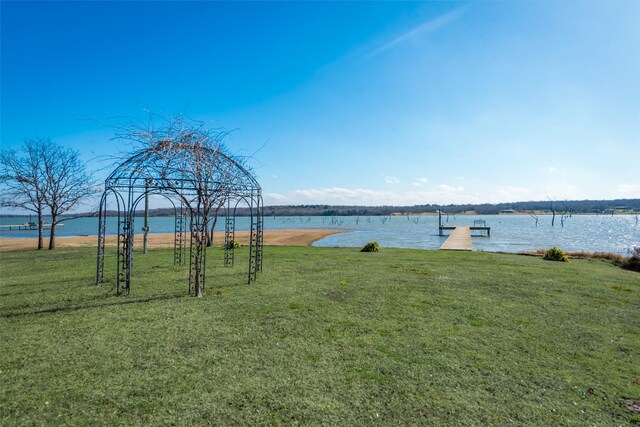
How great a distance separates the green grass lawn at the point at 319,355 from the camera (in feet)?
11.6

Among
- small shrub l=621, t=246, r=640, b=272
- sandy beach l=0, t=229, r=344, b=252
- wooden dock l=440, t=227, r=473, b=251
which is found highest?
small shrub l=621, t=246, r=640, b=272

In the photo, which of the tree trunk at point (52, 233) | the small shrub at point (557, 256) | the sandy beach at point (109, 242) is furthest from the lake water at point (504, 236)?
the tree trunk at point (52, 233)

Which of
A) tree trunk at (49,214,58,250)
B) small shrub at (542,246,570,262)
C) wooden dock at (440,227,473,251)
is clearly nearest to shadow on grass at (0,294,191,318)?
small shrub at (542,246,570,262)

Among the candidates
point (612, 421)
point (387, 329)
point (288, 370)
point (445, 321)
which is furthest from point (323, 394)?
point (445, 321)

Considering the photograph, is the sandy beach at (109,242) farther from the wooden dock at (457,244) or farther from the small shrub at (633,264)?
the small shrub at (633,264)

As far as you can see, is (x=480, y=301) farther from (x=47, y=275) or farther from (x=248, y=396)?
(x=47, y=275)

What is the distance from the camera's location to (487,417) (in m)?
3.44

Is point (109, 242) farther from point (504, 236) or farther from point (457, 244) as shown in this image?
point (504, 236)

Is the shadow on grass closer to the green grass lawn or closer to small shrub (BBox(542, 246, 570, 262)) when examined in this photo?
the green grass lawn

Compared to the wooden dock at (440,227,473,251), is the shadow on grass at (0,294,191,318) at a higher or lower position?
higher

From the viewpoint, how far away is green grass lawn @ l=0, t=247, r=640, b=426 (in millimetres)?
3527

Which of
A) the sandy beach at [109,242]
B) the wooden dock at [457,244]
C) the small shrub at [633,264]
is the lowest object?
the sandy beach at [109,242]

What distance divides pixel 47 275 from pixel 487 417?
12.3 metres

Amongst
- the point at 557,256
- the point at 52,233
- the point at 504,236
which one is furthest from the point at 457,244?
the point at 52,233
